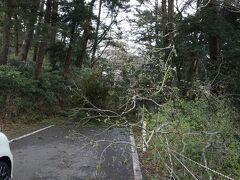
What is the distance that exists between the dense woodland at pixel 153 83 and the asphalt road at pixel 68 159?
2.14ft

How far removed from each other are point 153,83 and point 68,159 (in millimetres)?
2966

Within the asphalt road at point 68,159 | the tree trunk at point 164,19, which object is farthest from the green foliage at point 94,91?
the asphalt road at point 68,159

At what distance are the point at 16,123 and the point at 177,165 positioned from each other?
36.8 feet

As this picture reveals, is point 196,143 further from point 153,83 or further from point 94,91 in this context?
point 94,91

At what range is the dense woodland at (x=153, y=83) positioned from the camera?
326 inches

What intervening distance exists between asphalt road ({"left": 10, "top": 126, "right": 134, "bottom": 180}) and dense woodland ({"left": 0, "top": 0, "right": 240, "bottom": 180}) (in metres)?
0.65

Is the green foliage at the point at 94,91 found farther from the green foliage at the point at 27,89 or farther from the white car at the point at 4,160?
the white car at the point at 4,160

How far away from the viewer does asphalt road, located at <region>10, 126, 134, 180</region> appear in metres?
9.06

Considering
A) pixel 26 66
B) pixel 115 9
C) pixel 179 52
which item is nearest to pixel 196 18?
pixel 179 52

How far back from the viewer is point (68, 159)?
11.0 m

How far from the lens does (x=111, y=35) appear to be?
38.1 m

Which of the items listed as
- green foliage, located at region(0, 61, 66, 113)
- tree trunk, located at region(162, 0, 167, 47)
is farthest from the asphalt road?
tree trunk, located at region(162, 0, 167, 47)

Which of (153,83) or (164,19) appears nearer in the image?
(153,83)

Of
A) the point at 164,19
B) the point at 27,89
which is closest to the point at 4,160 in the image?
the point at 27,89
